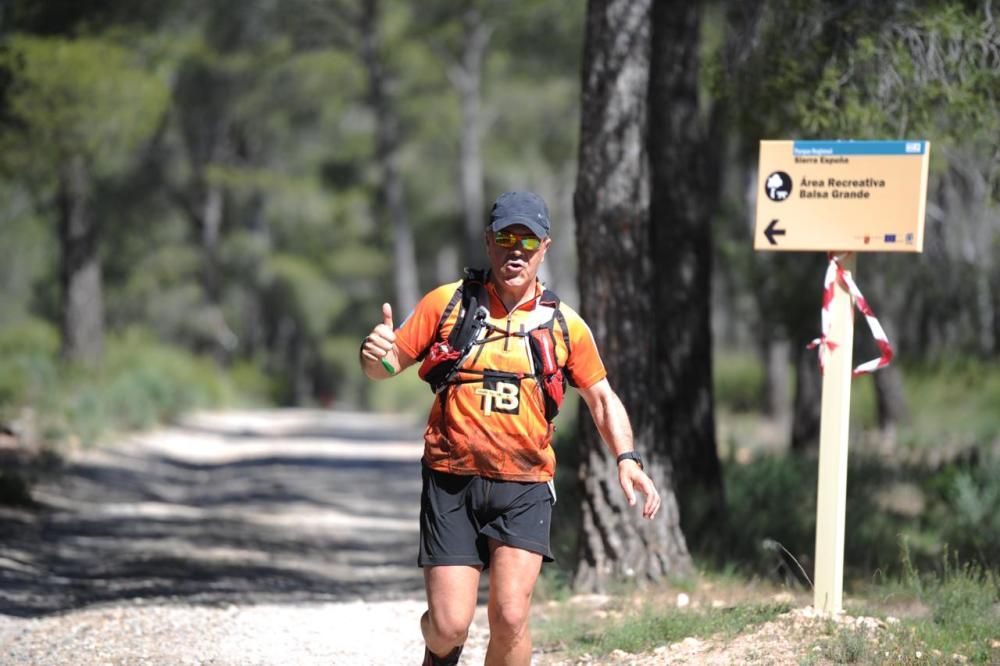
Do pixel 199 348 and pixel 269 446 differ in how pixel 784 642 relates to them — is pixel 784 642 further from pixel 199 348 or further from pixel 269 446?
pixel 199 348

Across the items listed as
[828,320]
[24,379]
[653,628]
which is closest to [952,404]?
[24,379]

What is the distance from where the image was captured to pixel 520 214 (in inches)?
201

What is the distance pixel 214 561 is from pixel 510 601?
18.2 feet

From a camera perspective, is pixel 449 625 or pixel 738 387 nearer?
pixel 449 625

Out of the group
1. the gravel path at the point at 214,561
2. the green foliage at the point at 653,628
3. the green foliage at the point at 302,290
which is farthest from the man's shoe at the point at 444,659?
the green foliage at the point at 302,290

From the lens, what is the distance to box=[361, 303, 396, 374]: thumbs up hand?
5.06 metres

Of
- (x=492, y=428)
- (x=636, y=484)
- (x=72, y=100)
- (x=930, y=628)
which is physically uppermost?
(x=72, y=100)

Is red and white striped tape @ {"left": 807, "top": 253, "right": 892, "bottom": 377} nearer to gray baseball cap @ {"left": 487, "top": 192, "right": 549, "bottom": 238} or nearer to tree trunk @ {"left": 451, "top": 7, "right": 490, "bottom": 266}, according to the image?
gray baseball cap @ {"left": 487, "top": 192, "right": 549, "bottom": 238}

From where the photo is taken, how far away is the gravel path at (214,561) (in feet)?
23.7

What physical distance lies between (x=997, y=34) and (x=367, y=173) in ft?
134

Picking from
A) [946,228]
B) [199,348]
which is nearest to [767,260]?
[946,228]

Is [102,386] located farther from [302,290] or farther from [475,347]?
[302,290]

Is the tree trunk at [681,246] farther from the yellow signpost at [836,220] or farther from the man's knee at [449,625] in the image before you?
the man's knee at [449,625]

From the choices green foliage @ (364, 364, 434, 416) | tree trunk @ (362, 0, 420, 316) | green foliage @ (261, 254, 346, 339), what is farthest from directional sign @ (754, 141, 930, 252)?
green foliage @ (261, 254, 346, 339)
